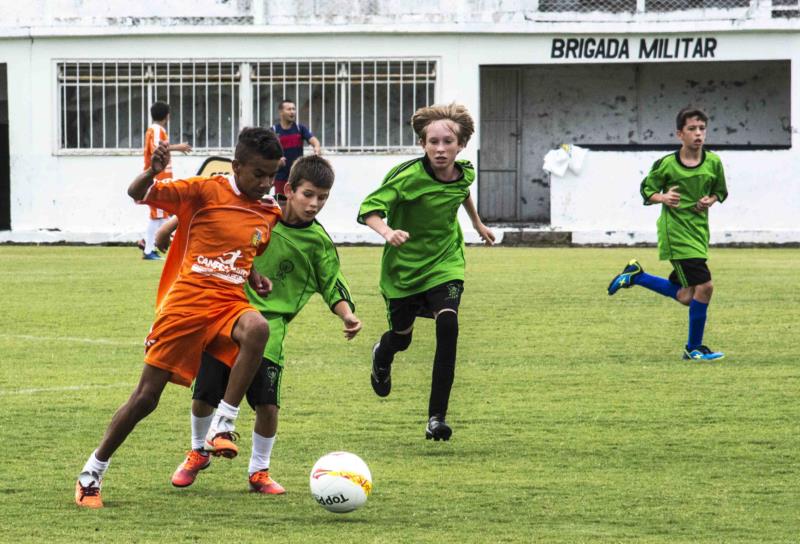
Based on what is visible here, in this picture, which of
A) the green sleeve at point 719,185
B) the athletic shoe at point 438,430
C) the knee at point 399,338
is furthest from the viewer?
the green sleeve at point 719,185

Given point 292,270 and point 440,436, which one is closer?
point 292,270

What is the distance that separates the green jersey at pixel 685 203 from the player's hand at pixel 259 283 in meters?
5.94

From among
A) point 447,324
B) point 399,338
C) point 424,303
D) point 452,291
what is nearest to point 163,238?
point 447,324

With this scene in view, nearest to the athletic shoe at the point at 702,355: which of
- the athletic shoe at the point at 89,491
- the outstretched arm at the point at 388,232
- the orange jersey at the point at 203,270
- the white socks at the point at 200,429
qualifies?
the outstretched arm at the point at 388,232

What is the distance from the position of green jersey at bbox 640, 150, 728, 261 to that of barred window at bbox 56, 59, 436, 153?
15.0 meters

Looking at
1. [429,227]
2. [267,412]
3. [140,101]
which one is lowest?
[267,412]

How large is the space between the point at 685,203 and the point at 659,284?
88 cm

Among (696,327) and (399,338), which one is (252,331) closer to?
(399,338)

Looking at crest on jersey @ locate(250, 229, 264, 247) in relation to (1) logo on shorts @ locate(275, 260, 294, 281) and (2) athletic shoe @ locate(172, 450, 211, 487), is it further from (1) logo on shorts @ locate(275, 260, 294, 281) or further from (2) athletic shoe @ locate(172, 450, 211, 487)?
(2) athletic shoe @ locate(172, 450, 211, 487)

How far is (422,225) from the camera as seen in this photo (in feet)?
28.0

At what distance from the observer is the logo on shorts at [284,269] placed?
6.96 meters

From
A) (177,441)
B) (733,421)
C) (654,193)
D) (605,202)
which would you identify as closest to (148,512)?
(177,441)

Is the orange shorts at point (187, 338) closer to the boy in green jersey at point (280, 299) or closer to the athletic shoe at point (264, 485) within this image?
the boy in green jersey at point (280, 299)

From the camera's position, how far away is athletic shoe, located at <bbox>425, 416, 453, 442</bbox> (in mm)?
7797
